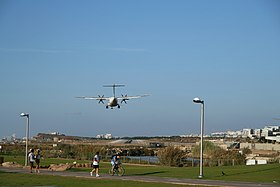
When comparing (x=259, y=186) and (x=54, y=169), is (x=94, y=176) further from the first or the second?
(x=259, y=186)

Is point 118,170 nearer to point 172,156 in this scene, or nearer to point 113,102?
point 172,156

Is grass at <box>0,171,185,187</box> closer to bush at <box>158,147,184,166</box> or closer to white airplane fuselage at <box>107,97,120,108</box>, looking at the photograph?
bush at <box>158,147,184,166</box>

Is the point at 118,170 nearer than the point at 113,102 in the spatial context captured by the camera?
Yes

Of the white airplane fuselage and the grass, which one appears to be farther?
the white airplane fuselage

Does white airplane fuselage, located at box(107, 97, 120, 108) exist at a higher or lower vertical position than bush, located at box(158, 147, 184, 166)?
higher

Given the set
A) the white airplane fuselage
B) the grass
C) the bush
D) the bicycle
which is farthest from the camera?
the white airplane fuselage

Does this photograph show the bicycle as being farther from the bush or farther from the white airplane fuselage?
the white airplane fuselage

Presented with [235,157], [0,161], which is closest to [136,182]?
[0,161]

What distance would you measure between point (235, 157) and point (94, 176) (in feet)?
101

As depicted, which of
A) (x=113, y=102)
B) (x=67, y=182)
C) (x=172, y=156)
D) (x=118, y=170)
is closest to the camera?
(x=67, y=182)

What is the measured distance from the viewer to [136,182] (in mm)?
33125

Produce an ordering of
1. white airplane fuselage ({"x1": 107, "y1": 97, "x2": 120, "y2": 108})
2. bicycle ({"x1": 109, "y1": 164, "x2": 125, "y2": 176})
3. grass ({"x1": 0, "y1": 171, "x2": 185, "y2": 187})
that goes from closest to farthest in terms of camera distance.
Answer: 1. grass ({"x1": 0, "y1": 171, "x2": 185, "y2": 187})
2. bicycle ({"x1": 109, "y1": 164, "x2": 125, "y2": 176})
3. white airplane fuselage ({"x1": 107, "y1": 97, "x2": 120, "y2": 108})

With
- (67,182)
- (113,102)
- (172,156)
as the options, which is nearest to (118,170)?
(67,182)

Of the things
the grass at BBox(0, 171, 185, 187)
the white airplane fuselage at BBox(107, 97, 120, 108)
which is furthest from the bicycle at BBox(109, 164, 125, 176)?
the white airplane fuselage at BBox(107, 97, 120, 108)
